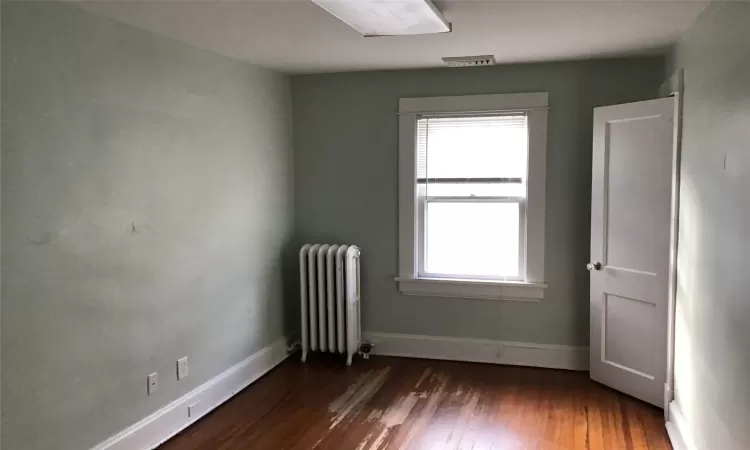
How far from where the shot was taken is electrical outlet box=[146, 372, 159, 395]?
10.9 ft

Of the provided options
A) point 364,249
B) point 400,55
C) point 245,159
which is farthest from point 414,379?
point 400,55

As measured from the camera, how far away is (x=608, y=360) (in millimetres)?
4160

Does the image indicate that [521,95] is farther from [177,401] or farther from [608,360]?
[177,401]

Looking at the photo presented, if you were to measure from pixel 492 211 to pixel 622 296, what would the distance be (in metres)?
1.12

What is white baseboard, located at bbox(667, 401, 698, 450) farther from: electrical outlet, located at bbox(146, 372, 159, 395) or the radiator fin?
electrical outlet, located at bbox(146, 372, 159, 395)

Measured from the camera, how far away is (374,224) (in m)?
4.92

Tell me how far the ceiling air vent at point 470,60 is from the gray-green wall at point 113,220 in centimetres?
140

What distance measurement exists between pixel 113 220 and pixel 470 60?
2488 millimetres

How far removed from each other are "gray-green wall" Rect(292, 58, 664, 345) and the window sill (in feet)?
0.20

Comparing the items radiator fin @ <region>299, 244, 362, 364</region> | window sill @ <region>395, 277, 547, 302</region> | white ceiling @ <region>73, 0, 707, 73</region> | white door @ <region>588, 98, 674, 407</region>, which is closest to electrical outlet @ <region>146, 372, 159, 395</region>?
radiator fin @ <region>299, 244, 362, 364</region>

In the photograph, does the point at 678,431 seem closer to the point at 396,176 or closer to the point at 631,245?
the point at 631,245

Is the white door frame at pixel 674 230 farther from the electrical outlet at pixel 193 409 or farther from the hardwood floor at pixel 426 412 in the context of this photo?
the electrical outlet at pixel 193 409

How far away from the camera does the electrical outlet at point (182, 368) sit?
359cm

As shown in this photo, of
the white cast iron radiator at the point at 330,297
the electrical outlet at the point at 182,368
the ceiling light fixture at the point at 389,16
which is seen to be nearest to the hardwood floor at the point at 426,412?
the white cast iron radiator at the point at 330,297
